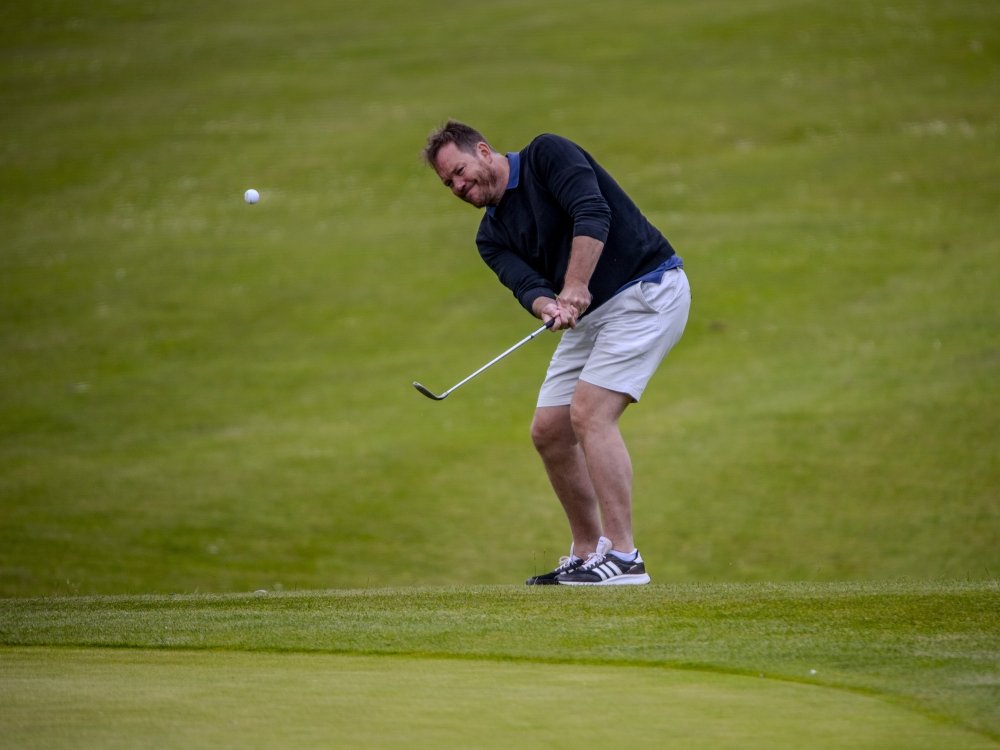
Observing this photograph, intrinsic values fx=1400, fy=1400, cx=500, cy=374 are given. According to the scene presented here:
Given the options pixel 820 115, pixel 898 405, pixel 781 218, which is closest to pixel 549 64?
pixel 820 115

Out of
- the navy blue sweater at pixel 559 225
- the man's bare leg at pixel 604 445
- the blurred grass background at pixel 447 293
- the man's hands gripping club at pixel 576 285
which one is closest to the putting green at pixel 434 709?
the man's bare leg at pixel 604 445

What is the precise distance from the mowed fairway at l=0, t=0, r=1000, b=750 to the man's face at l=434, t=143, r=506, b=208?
184 centimetres

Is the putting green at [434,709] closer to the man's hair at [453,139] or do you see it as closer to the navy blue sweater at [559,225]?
the navy blue sweater at [559,225]

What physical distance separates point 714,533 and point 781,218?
10595 millimetres

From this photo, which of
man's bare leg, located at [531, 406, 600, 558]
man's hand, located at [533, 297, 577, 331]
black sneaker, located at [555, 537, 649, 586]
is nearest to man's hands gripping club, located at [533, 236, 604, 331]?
man's hand, located at [533, 297, 577, 331]

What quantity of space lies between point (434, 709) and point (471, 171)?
310 cm

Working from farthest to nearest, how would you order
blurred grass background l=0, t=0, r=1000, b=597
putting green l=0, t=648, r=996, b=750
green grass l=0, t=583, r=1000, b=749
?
blurred grass background l=0, t=0, r=1000, b=597, green grass l=0, t=583, r=1000, b=749, putting green l=0, t=648, r=996, b=750

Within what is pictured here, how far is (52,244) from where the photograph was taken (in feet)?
84.9

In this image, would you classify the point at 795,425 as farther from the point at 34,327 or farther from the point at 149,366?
the point at 34,327

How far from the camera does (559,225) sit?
21.2 ft

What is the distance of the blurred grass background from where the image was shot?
15.2 m

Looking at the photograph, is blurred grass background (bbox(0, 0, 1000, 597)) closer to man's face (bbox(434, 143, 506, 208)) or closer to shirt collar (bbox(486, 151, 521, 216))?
shirt collar (bbox(486, 151, 521, 216))

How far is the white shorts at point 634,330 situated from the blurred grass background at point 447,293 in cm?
490

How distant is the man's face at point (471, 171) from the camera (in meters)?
6.32
